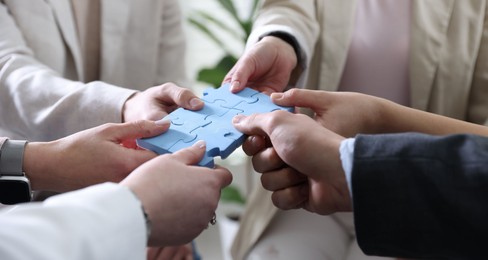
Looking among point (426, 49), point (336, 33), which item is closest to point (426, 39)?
point (426, 49)

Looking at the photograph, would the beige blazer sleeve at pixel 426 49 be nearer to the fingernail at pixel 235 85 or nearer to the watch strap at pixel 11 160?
the fingernail at pixel 235 85

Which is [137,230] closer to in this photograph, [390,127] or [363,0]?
[390,127]

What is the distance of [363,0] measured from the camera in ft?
4.20

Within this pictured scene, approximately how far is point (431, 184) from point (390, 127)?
298mm

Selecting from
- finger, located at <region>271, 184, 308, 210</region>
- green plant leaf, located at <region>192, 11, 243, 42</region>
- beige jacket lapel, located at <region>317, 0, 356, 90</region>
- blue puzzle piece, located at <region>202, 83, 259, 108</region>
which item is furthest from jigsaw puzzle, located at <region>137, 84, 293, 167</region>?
green plant leaf, located at <region>192, 11, 243, 42</region>

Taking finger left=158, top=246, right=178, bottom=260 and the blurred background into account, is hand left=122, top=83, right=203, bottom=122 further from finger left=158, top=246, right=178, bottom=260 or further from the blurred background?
the blurred background

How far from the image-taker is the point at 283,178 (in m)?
0.85

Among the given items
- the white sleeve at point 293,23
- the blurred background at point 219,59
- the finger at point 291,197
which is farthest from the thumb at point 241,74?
the blurred background at point 219,59

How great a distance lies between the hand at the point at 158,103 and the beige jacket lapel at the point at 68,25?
0.89 feet

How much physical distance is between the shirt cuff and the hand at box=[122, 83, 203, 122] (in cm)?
28

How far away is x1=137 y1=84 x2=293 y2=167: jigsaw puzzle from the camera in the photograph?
0.81 m

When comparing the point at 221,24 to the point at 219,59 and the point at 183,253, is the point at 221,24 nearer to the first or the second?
the point at 219,59

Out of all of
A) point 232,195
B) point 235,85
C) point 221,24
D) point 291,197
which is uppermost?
point 235,85

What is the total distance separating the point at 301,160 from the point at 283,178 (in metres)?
0.09
